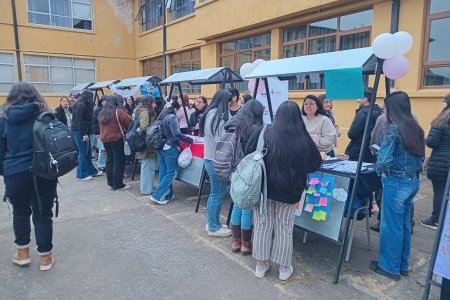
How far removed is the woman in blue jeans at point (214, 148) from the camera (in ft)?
13.7

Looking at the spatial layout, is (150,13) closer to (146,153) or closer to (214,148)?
(146,153)

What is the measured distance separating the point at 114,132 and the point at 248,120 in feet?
10.7

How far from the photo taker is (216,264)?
11.7ft

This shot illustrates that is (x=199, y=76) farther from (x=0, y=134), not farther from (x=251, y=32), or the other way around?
(x=251, y=32)

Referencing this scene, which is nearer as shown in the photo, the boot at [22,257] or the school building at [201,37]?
→ the boot at [22,257]

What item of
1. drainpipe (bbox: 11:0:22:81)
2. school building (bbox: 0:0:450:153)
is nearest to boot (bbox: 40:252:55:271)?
school building (bbox: 0:0:450:153)

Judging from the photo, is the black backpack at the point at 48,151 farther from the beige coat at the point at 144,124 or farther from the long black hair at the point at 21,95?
the beige coat at the point at 144,124

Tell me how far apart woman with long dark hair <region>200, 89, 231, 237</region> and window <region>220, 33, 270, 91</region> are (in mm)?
7431

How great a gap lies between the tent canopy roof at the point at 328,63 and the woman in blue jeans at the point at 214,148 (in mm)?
559

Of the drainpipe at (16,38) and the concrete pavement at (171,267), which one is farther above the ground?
the drainpipe at (16,38)

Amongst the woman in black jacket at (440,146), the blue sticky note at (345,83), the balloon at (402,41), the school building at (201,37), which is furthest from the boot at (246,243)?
the school building at (201,37)

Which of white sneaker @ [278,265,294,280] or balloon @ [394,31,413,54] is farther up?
balloon @ [394,31,413,54]

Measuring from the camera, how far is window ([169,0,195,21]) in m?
15.1

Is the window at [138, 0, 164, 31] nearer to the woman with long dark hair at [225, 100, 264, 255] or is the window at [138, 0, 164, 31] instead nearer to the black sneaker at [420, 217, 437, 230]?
the woman with long dark hair at [225, 100, 264, 255]
